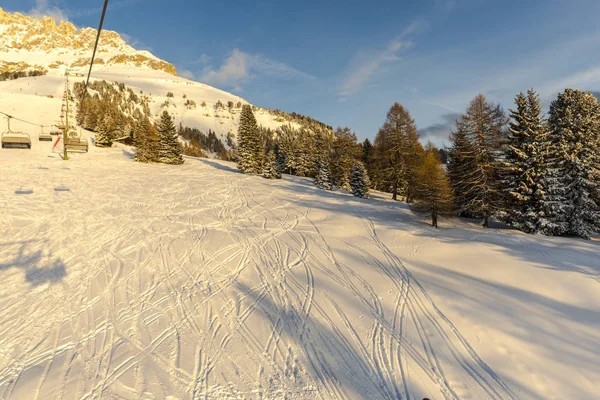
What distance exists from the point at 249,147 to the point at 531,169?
106 ft

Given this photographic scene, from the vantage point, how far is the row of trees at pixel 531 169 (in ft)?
52.4

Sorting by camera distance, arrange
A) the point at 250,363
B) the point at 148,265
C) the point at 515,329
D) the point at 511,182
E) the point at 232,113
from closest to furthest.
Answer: the point at 250,363 < the point at 515,329 < the point at 148,265 < the point at 511,182 < the point at 232,113

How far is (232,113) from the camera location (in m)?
192

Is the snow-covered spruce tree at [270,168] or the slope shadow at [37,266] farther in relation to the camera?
the snow-covered spruce tree at [270,168]

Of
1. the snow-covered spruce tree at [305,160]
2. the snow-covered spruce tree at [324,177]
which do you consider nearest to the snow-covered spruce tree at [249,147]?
the snow-covered spruce tree at [305,160]

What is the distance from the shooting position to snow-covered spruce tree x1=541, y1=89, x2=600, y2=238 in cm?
1602

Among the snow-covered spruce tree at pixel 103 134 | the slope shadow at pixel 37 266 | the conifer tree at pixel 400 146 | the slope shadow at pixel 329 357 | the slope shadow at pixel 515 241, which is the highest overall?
the conifer tree at pixel 400 146

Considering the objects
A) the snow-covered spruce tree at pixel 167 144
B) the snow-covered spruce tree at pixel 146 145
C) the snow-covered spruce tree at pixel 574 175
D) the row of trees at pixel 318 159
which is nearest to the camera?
the snow-covered spruce tree at pixel 574 175

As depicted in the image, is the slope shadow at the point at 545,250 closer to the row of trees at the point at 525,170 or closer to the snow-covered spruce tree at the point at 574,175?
the row of trees at the point at 525,170

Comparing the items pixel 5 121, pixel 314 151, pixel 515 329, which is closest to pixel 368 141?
pixel 314 151

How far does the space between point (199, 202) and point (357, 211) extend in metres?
11.7

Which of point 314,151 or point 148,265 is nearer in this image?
point 148,265

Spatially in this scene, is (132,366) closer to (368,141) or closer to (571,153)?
(571,153)

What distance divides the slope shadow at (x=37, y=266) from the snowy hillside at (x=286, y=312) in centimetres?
7
